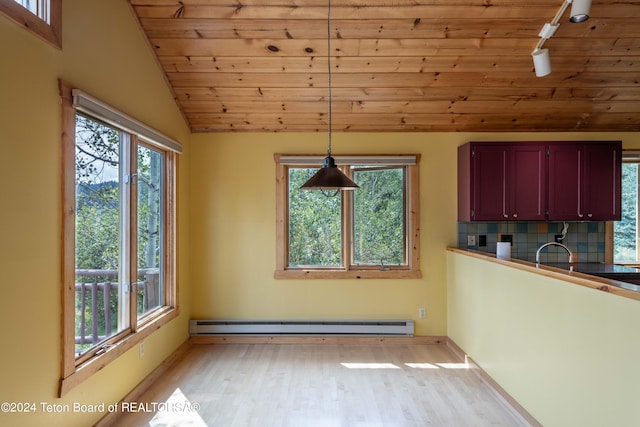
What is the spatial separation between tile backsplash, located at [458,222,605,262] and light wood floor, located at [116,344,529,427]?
50.9 inches

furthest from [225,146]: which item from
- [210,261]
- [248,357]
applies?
[248,357]

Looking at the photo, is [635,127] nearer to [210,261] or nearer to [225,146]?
[225,146]

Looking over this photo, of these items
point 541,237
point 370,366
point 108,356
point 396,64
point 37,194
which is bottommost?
point 370,366

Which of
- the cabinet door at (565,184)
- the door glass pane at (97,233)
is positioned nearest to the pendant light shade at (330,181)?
the door glass pane at (97,233)

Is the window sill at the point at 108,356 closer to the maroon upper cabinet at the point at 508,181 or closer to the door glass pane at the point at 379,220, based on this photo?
the door glass pane at the point at 379,220

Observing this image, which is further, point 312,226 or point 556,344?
point 312,226

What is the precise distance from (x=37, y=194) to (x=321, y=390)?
2.33 meters

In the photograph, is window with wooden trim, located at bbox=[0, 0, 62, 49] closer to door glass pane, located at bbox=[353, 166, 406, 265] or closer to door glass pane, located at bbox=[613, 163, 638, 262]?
door glass pane, located at bbox=[353, 166, 406, 265]

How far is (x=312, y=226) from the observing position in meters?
4.18

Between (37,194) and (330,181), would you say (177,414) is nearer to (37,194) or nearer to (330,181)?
(37,194)

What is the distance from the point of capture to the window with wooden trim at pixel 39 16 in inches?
66.5

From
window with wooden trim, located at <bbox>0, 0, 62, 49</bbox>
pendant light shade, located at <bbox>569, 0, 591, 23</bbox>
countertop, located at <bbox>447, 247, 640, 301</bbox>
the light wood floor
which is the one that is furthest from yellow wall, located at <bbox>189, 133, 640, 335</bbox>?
window with wooden trim, located at <bbox>0, 0, 62, 49</bbox>

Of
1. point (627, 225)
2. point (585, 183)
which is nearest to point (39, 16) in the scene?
point (585, 183)

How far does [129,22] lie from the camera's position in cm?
279
